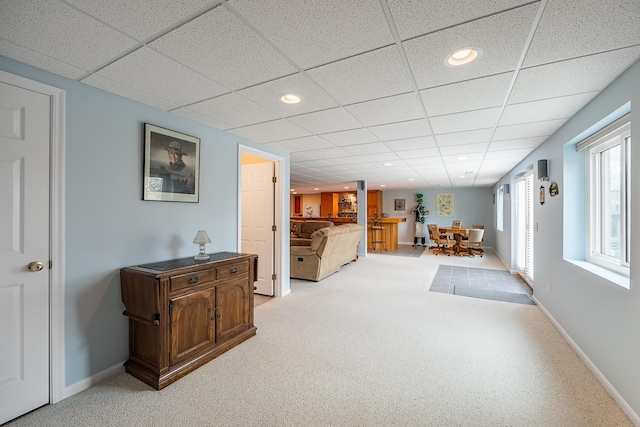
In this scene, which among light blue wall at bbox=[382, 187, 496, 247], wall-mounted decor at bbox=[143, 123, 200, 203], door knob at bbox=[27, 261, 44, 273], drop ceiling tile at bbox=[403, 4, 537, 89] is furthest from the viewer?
light blue wall at bbox=[382, 187, 496, 247]

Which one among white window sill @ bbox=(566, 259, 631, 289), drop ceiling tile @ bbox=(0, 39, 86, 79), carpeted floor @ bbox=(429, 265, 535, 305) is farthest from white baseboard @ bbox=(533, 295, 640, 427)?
drop ceiling tile @ bbox=(0, 39, 86, 79)

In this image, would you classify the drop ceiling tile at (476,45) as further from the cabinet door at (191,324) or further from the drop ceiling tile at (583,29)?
the cabinet door at (191,324)

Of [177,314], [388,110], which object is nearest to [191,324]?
[177,314]

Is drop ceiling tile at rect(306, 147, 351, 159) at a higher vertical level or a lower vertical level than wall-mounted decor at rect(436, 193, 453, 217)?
higher

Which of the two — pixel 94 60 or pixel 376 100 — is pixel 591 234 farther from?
pixel 94 60

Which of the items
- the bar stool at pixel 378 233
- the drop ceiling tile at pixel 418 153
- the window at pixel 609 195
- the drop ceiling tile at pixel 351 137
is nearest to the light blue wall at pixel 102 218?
the drop ceiling tile at pixel 351 137

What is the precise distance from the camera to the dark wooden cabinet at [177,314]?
211cm

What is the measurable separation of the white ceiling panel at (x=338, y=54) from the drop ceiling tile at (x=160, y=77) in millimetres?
11

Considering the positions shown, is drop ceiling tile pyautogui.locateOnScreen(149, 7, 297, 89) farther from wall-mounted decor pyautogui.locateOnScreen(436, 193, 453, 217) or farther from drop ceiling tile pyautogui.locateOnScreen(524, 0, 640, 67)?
wall-mounted decor pyautogui.locateOnScreen(436, 193, 453, 217)

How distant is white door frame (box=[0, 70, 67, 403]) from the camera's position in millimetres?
1913

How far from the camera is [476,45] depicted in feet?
5.03

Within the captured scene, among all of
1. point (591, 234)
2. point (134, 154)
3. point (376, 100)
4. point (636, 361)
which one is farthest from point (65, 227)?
point (591, 234)

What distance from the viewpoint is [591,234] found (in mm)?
2748

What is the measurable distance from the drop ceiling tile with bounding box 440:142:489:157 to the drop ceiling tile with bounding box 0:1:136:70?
3.81 meters
